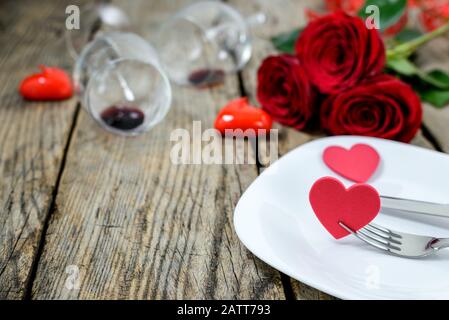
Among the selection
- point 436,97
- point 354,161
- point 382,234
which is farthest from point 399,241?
point 436,97

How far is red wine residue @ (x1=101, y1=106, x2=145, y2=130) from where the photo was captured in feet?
3.19

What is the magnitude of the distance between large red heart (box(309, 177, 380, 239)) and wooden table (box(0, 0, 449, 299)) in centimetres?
8

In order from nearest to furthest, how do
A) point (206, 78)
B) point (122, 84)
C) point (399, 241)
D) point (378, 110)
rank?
point (399, 241) → point (378, 110) → point (122, 84) → point (206, 78)

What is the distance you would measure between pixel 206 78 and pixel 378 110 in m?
0.37

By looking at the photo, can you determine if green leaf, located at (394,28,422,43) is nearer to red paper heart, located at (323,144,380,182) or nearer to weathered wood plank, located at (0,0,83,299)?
red paper heart, located at (323,144,380,182)

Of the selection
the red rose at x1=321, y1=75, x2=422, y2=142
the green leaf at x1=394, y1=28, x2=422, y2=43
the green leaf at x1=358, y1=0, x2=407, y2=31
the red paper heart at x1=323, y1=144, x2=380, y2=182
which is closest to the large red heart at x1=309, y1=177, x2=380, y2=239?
the red paper heart at x1=323, y1=144, x2=380, y2=182

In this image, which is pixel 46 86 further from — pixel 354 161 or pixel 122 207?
pixel 354 161

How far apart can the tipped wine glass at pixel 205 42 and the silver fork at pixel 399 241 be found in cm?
54

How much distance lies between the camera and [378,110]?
92cm

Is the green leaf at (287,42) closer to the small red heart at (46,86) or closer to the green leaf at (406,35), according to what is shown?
the green leaf at (406,35)

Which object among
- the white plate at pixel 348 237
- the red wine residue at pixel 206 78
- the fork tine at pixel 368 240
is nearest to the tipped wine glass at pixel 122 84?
the red wine residue at pixel 206 78

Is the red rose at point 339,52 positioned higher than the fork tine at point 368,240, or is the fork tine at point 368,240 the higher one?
the red rose at point 339,52

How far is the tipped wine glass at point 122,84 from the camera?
0.97 meters
